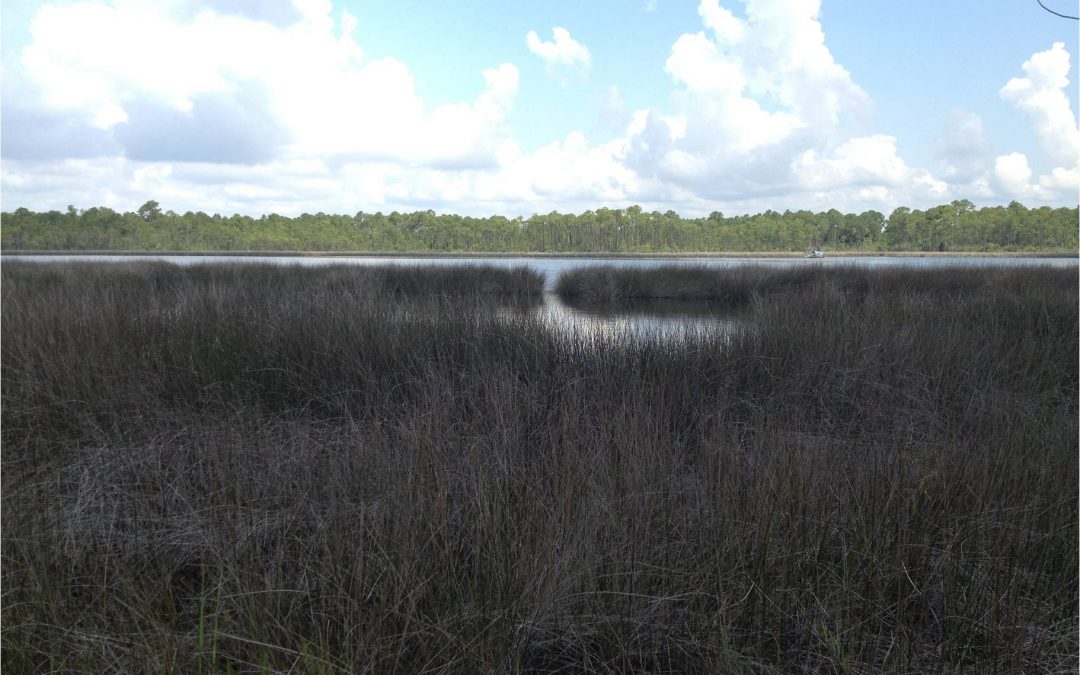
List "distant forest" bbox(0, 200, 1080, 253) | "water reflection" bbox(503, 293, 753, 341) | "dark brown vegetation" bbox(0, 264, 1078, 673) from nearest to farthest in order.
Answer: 1. "dark brown vegetation" bbox(0, 264, 1078, 673)
2. "water reflection" bbox(503, 293, 753, 341)
3. "distant forest" bbox(0, 200, 1080, 253)

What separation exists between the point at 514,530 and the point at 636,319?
602 centimetres

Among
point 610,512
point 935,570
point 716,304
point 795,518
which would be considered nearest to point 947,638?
point 935,570

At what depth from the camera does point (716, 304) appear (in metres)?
16.5

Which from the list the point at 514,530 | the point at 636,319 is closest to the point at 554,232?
the point at 636,319

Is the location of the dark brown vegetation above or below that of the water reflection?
below

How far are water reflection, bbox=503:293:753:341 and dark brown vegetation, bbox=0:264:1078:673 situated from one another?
109cm

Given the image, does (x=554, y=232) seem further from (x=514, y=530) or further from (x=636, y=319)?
(x=514, y=530)

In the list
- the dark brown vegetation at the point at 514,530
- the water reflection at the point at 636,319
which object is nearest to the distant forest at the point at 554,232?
the water reflection at the point at 636,319

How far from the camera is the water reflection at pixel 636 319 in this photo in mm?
5762

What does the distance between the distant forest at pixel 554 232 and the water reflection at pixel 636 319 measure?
62373 millimetres

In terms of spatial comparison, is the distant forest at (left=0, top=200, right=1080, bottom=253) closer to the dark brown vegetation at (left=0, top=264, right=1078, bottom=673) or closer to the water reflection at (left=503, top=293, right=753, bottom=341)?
the water reflection at (left=503, top=293, right=753, bottom=341)

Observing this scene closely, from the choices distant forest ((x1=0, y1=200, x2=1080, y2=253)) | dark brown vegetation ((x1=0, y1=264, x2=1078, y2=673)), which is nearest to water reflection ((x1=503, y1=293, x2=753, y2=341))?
dark brown vegetation ((x1=0, y1=264, x2=1078, y2=673))

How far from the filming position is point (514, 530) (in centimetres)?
231

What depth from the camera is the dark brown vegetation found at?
6.31ft
